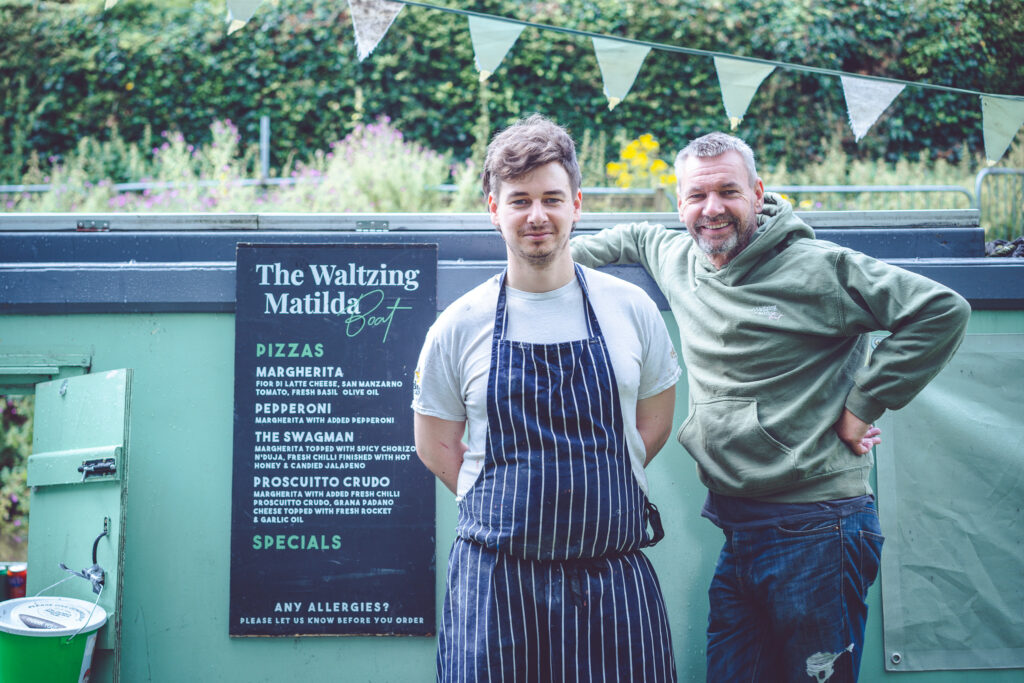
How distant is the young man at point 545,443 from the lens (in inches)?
81.0

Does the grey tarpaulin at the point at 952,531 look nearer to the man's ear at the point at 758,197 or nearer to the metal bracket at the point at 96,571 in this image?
the man's ear at the point at 758,197

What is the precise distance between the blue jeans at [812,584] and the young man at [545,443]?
42cm

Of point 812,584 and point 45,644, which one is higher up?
point 812,584

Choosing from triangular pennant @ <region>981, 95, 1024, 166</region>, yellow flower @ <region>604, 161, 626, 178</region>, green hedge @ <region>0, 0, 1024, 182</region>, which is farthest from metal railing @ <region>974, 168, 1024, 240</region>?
yellow flower @ <region>604, 161, 626, 178</region>

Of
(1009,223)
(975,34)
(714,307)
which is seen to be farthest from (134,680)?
(975,34)

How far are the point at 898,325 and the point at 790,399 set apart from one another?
14.6 inches

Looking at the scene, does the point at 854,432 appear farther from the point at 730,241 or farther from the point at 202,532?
the point at 202,532

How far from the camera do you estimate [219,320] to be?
3.10 metres

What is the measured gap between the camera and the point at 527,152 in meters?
2.14

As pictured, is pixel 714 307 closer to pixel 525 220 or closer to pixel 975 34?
pixel 525 220

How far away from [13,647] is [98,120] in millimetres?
7603

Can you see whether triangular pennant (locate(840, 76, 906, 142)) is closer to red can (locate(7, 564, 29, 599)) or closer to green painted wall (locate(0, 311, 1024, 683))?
green painted wall (locate(0, 311, 1024, 683))

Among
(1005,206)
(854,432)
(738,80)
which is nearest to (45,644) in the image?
(854,432)

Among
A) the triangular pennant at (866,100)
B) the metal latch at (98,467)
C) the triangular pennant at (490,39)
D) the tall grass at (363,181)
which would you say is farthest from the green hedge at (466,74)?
the metal latch at (98,467)
